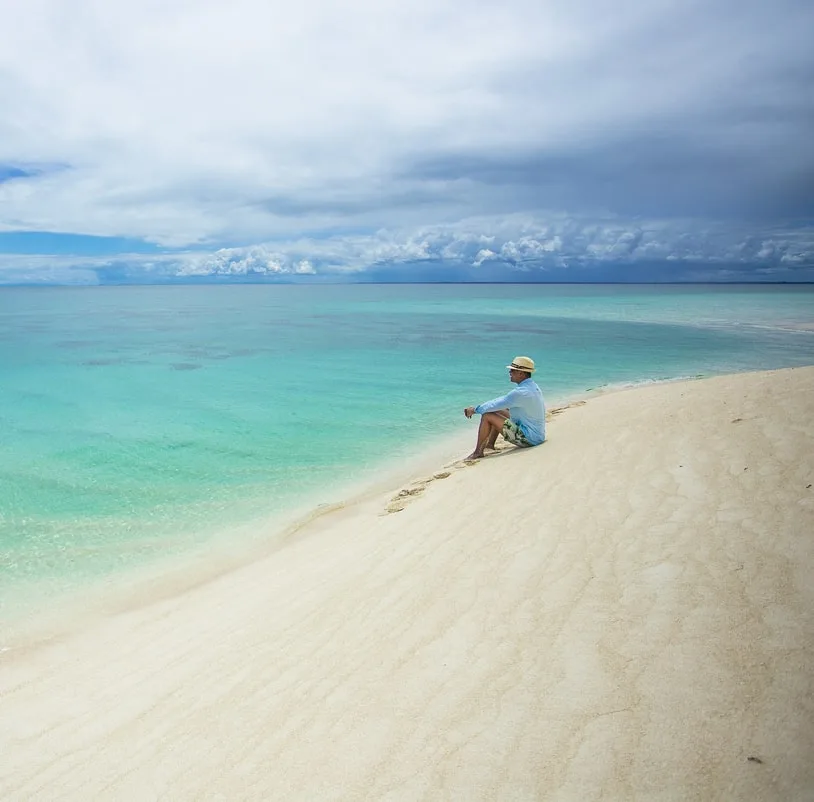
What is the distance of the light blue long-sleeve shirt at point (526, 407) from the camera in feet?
27.8

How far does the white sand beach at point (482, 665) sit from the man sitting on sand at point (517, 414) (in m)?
2.14

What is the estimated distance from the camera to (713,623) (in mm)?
3562

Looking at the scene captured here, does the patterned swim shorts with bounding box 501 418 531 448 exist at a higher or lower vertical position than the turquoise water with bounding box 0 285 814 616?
higher

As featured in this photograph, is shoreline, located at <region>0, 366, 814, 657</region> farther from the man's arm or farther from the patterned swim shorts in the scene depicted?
the man's arm

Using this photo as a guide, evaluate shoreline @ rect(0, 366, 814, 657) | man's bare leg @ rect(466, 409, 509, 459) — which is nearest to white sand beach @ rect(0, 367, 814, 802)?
shoreline @ rect(0, 366, 814, 657)

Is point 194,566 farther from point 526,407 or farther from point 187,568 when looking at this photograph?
point 526,407

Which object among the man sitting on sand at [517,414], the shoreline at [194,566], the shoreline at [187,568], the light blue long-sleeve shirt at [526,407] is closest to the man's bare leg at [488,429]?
the man sitting on sand at [517,414]

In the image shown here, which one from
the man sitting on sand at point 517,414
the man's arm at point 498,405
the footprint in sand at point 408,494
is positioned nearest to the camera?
the footprint in sand at point 408,494

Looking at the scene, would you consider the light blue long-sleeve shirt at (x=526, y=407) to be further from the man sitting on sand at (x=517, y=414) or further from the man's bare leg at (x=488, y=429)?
the man's bare leg at (x=488, y=429)

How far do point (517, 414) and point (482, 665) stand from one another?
573 cm

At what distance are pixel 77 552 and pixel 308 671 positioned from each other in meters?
5.27

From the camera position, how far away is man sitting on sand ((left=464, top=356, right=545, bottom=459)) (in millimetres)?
8445

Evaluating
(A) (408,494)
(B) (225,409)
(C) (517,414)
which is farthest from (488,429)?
(B) (225,409)

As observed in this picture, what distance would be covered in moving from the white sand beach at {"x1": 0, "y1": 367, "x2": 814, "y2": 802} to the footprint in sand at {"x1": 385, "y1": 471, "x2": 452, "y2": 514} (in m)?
0.86
